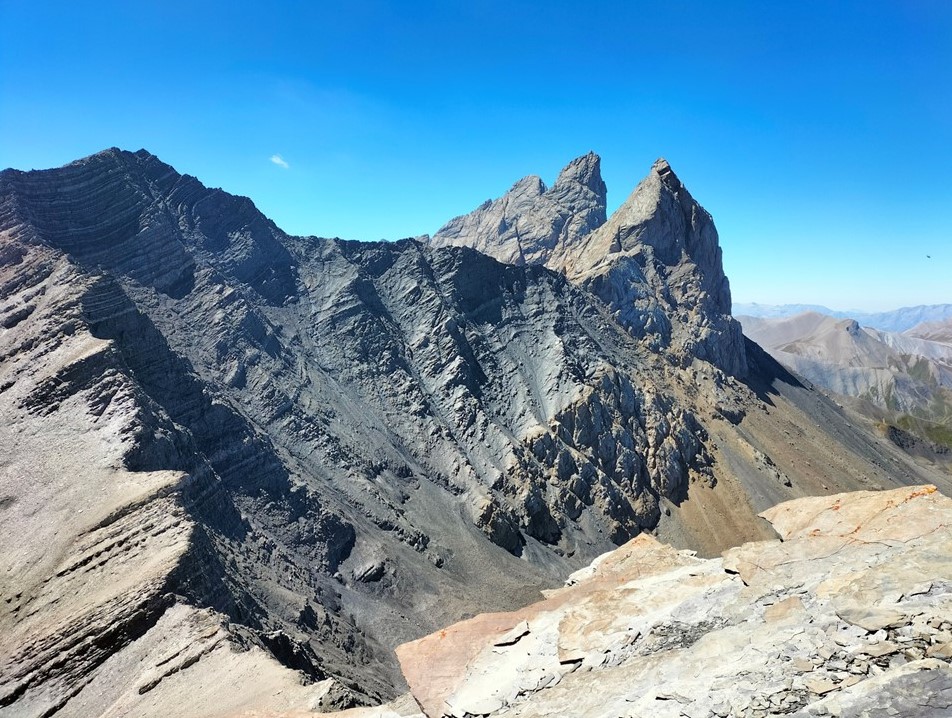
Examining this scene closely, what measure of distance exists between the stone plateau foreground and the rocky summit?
707 cm

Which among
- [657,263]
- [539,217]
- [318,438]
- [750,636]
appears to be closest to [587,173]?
[539,217]

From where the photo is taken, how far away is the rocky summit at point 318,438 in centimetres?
2745

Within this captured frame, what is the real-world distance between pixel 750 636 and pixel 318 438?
54676 millimetres

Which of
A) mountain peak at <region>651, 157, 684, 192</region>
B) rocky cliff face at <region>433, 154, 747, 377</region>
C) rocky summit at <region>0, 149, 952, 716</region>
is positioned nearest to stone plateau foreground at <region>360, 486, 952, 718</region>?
rocky summit at <region>0, 149, 952, 716</region>

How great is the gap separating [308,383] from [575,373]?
36052 mm

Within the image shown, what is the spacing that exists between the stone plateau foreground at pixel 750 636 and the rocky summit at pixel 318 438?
707 cm

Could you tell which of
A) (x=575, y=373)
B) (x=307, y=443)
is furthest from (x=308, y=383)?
(x=575, y=373)

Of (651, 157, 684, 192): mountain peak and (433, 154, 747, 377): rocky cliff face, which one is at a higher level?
(651, 157, 684, 192): mountain peak

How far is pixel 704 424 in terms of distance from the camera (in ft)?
282

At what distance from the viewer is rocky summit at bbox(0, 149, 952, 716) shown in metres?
27.5

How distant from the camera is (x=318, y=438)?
61.6 meters

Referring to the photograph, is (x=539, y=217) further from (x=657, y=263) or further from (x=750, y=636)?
(x=750, y=636)

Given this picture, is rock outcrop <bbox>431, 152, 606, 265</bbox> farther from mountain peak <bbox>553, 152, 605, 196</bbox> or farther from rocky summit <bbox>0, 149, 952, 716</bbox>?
rocky summit <bbox>0, 149, 952, 716</bbox>

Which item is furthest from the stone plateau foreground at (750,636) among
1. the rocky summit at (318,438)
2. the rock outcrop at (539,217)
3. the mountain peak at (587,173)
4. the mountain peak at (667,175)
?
the mountain peak at (587,173)
